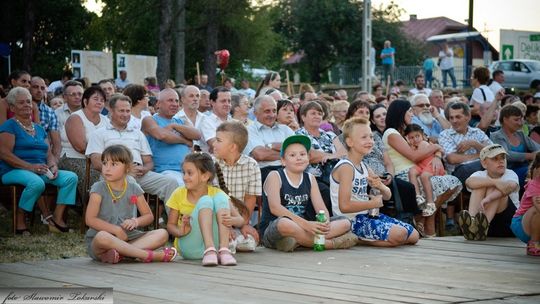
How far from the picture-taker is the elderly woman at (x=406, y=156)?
38.8ft

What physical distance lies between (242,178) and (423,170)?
9.79ft

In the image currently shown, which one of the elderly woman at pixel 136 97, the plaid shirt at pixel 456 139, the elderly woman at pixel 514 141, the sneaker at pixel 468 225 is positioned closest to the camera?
the sneaker at pixel 468 225

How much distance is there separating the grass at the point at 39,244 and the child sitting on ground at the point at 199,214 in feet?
3.62

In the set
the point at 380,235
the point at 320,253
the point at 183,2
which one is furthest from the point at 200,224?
the point at 183,2

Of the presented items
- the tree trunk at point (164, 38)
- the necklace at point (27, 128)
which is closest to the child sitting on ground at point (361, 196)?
the necklace at point (27, 128)

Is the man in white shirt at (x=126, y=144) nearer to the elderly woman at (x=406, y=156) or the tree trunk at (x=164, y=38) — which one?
the elderly woman at (x=406, y=156)

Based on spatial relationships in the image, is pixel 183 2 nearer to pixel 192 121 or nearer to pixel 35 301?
pixel 192 121

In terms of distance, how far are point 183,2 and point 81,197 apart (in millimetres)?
20599

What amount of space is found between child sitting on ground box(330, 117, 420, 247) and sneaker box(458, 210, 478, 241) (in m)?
0.70

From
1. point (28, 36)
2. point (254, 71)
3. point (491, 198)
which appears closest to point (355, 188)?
point (491, 198)

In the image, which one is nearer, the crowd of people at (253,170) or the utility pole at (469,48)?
the crowd of people at (253,170)

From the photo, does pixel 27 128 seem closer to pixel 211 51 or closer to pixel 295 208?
pixel 295 208

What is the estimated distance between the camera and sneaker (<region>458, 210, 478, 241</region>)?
34.0 feet

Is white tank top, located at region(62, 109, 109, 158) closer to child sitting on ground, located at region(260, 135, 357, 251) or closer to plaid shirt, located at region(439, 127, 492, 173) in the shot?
child sitting on ground, located at region(260, 135, 357, 251)
